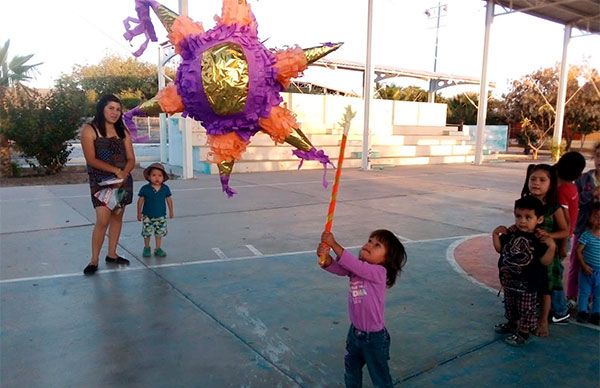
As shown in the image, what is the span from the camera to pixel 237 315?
10.4ft

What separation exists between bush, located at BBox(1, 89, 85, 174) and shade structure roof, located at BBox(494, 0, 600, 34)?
42.7 ft

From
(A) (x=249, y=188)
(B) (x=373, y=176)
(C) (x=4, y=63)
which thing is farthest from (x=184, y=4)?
(C) (x=4, y=63)

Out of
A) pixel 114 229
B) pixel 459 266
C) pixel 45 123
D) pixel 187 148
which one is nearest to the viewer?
pixel 114 229

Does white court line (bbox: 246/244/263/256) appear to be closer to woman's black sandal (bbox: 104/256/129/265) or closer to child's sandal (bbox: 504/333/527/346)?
woman's black sandal (bbox: 104/256/129/265)

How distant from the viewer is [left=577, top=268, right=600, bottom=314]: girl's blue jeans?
10.2 ft

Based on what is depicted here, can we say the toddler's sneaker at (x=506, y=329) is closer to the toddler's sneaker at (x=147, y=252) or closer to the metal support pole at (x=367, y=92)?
the toddler's sneaker at (x=147, y=252)

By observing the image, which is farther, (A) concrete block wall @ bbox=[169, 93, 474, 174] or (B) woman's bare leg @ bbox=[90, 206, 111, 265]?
(A) concrete block wall @ bbox=[169, 93, 474, 174]

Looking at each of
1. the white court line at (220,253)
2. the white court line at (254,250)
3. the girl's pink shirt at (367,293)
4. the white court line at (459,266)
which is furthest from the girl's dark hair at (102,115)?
the white court line at (459,266)

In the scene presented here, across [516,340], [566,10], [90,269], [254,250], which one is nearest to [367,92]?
[566,10]

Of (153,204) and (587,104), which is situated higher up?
(587,104)

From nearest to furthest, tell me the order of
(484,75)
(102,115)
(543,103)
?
(102,115), (484,75), (543,103)

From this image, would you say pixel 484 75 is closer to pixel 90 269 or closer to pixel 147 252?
pixel 147 252

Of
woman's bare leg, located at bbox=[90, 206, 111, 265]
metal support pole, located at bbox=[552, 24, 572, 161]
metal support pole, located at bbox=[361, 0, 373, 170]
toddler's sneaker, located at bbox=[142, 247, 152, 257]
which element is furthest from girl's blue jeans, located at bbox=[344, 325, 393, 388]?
metal support pole, located at bbox=[552, 24, 572, 161]

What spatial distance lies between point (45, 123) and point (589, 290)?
11.7 meters
